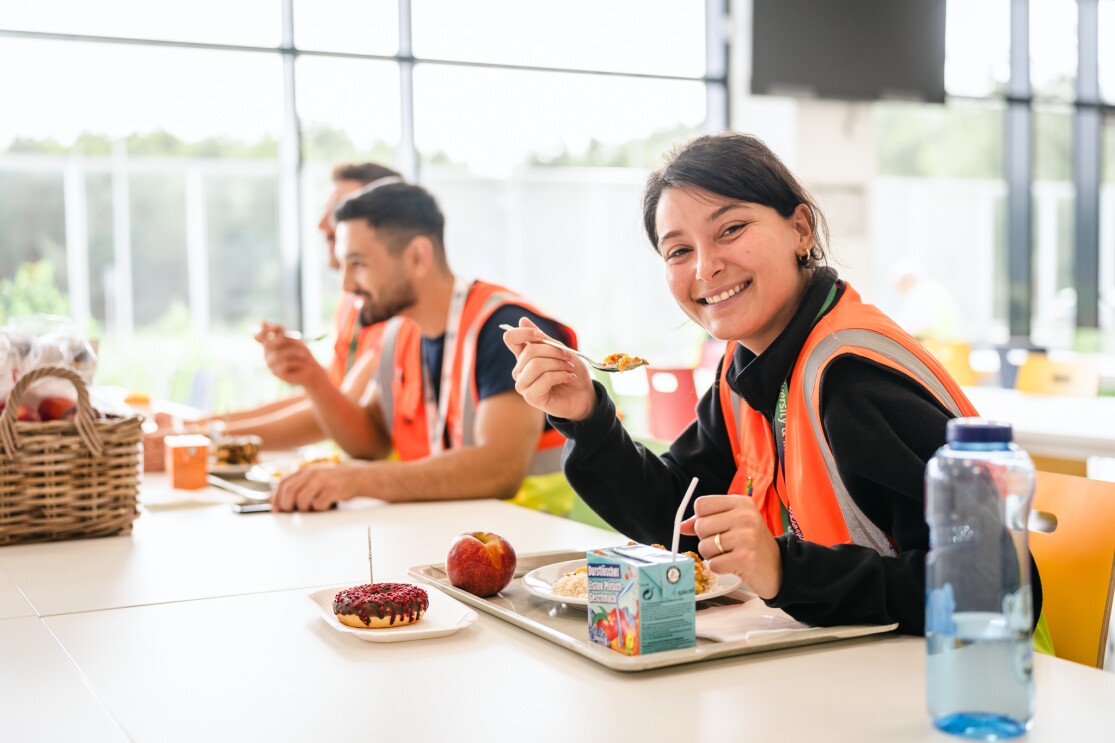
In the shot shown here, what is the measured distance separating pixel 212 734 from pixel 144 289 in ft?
16.5

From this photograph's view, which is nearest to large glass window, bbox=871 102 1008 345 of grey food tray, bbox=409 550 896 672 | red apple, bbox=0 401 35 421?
red apple, bbox=0 401 35 421

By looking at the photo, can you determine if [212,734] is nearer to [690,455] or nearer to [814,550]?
[814,550]

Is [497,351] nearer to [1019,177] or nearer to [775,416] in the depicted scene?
[775,416]

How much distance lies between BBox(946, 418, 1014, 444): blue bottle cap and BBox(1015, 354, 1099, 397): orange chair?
13.4 ft

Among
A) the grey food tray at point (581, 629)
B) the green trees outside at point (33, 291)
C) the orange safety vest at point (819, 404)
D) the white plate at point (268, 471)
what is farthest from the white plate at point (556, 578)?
the green trees outside at point (33, 291)

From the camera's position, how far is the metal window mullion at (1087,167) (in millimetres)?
7707

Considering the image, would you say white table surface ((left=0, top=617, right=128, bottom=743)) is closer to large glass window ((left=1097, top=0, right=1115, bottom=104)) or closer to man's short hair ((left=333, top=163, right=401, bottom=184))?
man's short hair ((left=333, top=163, right=401, bottom=184))

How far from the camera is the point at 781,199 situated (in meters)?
1.62

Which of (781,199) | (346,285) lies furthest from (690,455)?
(346,285)

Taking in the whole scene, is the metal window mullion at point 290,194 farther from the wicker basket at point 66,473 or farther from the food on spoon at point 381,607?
the food on spoon at point 381,607

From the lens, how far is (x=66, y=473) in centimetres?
197

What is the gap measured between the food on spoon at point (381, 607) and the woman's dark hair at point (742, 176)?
672mm

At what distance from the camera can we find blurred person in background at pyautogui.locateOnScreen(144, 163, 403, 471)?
2.92 meters

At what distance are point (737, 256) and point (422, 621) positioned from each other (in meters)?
0.64
